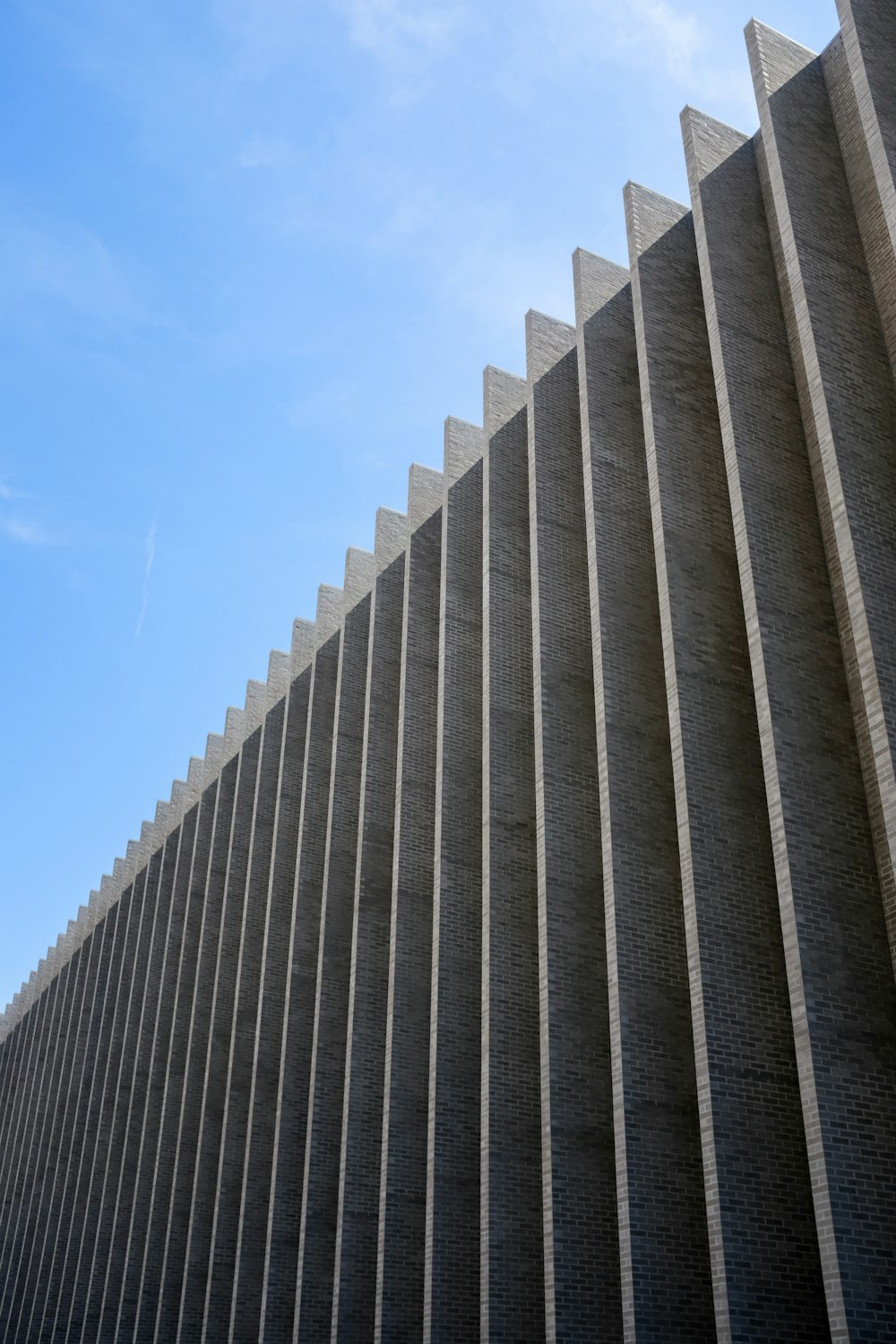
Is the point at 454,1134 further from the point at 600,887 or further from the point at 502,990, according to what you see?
the point at 600,887

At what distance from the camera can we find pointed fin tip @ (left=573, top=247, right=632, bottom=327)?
17.5 meters

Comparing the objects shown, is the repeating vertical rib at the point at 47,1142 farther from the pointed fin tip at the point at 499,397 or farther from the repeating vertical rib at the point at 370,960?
the pointed fin tip at the point at 499,397

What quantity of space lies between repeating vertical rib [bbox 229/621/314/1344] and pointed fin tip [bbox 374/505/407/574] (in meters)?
4.04

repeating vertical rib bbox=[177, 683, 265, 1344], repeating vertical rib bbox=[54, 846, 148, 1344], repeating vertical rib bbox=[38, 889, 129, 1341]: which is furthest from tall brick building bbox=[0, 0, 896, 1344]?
repeating vertical rib bbox=[38, 889, 129, 1341]

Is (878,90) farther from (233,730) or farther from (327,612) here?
(233,730)

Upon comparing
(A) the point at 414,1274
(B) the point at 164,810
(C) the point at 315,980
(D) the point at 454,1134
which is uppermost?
(B) the point at 164,810

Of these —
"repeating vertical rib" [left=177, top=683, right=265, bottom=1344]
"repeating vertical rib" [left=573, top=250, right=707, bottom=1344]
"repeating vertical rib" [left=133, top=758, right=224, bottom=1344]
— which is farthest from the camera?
"repeating vertical rib" [left=133, top=758, right=224, bottom=1344]

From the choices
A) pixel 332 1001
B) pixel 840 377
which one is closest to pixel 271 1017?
pixel 332 1001

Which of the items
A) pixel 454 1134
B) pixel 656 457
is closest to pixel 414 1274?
pixel 454 1134

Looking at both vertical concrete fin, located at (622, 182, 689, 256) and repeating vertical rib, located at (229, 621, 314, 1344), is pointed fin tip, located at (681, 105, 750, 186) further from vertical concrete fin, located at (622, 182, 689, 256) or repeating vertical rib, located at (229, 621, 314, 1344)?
repeating vertical rib, located at (229, 621, 314, 1344)

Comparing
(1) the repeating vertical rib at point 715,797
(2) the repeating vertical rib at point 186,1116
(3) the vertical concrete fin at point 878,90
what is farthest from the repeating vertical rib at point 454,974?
(2) the repeating vertical rib at point 186,1116

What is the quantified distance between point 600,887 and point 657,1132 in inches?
132

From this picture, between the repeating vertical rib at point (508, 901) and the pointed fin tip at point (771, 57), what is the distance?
6352 millimetres

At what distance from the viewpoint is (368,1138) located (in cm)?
1798
